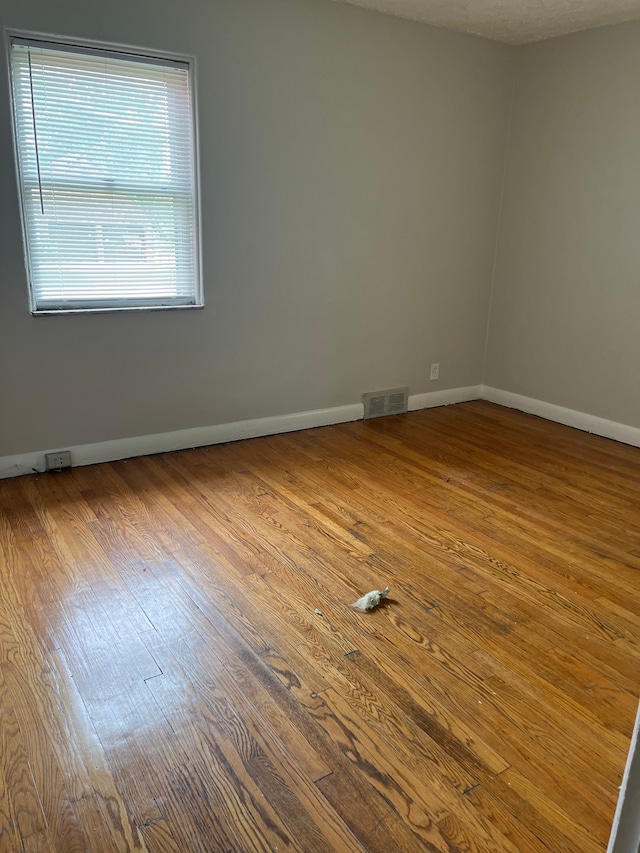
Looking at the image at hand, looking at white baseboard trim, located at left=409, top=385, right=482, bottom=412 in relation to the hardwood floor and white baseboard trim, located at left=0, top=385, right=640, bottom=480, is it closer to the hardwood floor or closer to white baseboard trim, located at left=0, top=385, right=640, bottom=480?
white baseboard trim, located at left=0, top=385, right=640, bottom=480

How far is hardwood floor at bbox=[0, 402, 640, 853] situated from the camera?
58.1 inches

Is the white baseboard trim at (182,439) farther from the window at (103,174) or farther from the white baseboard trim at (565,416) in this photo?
the white baseboard trim at (565,416)

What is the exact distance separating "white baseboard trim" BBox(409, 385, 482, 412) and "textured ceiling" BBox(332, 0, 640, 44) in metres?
2.43

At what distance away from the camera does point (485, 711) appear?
5.92 feet

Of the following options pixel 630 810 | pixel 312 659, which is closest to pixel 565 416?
pixel 312 659

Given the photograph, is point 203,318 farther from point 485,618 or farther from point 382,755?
point 382,755

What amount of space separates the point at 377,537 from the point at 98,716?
4.59 feet

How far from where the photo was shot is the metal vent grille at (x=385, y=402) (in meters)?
4.44

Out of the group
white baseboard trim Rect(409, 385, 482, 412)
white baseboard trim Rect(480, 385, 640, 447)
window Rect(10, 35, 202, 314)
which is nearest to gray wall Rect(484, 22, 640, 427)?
white baseboard trim Rect(480, 385, 640, 447)

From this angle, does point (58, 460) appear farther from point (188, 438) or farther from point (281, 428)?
point (281, 428)

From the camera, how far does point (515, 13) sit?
366 centimetres

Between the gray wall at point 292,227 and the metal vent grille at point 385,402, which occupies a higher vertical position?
the gray wall at point 292,227

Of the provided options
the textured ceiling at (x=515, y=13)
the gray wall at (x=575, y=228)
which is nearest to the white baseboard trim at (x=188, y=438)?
the gray wall at (x=575, y=228)

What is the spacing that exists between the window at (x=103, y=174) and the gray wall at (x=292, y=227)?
3.3 inches
